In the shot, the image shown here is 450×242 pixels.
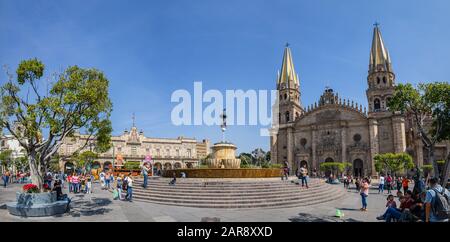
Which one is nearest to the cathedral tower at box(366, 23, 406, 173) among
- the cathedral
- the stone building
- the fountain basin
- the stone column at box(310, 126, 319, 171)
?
the cathedral

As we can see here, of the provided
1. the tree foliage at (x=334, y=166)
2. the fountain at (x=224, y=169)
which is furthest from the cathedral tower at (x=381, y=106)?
the fountain at (x=224, y=169)

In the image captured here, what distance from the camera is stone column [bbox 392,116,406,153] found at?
1740 inches

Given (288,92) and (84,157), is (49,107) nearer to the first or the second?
(84,157)

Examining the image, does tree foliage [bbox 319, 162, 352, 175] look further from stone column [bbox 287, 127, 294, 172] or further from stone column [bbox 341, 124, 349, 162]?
stone column [bbox 287, 127, 294, 172]

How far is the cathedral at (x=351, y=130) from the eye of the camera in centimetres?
4616

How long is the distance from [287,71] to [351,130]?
18879mm

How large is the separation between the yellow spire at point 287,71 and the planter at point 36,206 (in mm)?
54379

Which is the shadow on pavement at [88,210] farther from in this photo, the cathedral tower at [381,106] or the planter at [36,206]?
the cathedral tower at [381,106]

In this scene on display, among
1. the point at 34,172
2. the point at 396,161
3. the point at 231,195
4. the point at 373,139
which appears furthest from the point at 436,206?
the point at 373,139

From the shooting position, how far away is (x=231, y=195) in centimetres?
1294
